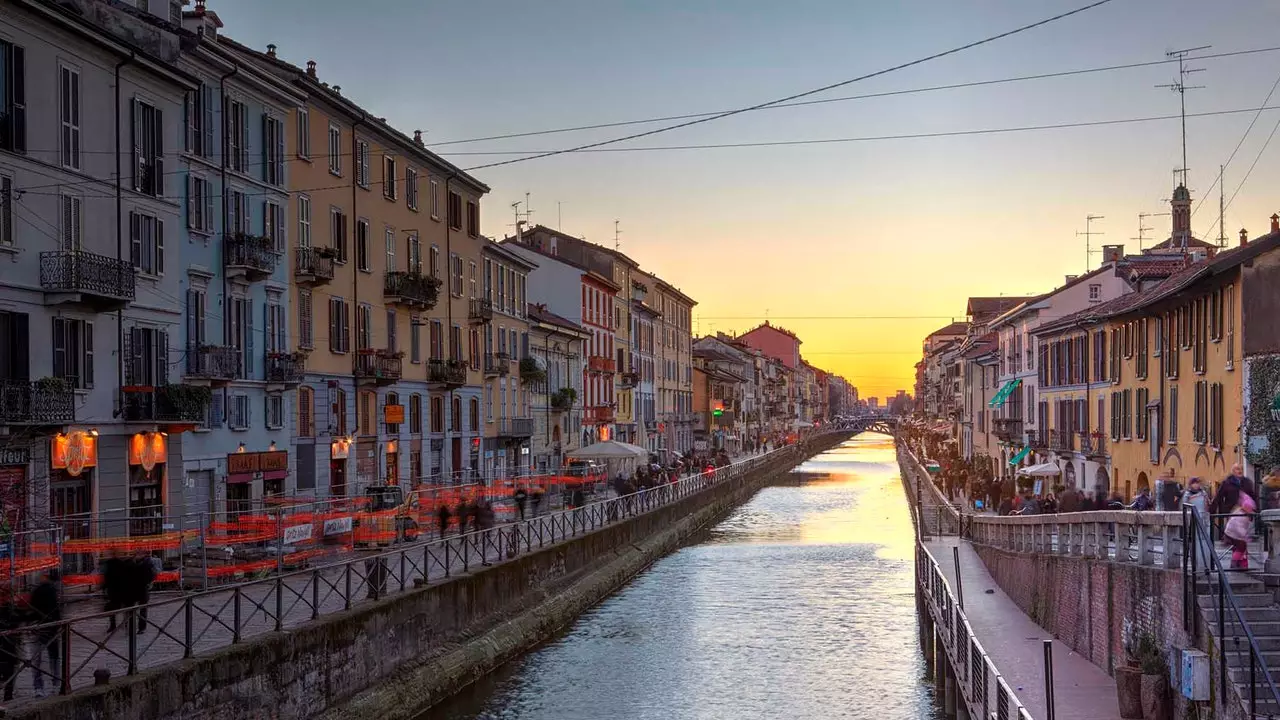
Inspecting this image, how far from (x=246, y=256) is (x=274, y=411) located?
4.71m

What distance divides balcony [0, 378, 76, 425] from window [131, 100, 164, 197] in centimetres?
502

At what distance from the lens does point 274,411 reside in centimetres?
3459

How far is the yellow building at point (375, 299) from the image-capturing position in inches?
1455

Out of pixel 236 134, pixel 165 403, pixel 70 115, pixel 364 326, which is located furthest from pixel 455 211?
pixel 70 115

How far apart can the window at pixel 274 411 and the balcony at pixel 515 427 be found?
2022 centimetres

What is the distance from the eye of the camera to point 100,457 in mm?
25438

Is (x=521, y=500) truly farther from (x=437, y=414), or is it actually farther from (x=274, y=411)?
(x=437, y=414)

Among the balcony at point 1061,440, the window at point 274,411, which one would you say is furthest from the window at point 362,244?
the balcony at point 1061,440

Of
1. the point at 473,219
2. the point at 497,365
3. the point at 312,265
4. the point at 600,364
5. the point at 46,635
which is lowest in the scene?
the point at 46,635

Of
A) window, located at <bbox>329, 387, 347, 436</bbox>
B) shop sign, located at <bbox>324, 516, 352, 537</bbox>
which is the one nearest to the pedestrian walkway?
shop sign, located at <bbox>324, 516, 352, 537</bbox>

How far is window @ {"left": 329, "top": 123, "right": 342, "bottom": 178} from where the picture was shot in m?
39.0

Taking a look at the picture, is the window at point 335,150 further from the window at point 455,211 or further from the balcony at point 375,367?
the window at point 455,211

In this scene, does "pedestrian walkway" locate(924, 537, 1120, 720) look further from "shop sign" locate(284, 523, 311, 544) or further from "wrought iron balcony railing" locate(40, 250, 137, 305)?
"wrought iron balcony railing" locate(40, 250, 137, 305)

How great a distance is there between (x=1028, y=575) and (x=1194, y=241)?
42381 mm
